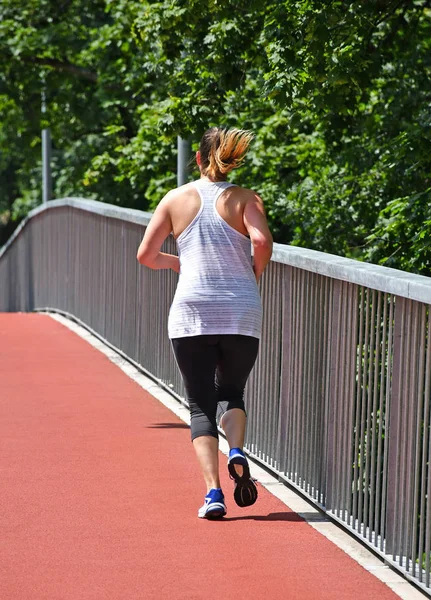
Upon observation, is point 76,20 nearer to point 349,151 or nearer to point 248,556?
point 349,151

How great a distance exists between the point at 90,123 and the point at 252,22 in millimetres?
14101

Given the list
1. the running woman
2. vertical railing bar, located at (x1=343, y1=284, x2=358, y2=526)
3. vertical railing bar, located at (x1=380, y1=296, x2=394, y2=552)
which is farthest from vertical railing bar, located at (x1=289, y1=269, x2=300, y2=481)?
vertical railing bar, located at (x1=380, y1=296, x2=394, y2=552)

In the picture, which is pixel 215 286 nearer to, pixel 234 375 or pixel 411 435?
pixel 234 375

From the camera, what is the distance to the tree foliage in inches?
394

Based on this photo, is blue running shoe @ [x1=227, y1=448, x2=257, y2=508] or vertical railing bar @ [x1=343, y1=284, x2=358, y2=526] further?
blue running shoe @ [x1=227, y1=448, x2=257, y2=508]

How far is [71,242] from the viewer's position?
14.3 meters

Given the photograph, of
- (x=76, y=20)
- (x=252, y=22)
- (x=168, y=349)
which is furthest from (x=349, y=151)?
(x=76, y=20)

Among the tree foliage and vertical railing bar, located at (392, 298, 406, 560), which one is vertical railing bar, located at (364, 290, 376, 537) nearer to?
vertical railing bar, located at (392, 298, 406, 560)

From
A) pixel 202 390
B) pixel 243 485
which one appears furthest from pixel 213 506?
pixel 202 390

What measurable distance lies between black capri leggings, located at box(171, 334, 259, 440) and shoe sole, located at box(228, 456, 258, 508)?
0.76 feet

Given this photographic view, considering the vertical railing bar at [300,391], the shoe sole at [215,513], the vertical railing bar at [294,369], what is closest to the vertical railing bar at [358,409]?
the shoe sole at [215,513]

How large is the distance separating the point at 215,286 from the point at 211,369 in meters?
0.37

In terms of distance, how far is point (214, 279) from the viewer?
221 inches

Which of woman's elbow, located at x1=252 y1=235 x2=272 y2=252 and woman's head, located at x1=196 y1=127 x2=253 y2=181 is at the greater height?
woman's head, located at x1=196 y1=127 x2=253 y2=181
